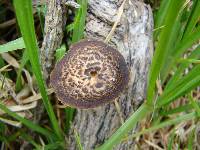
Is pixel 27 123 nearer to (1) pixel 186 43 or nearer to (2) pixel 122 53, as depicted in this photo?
(2) pixel 122 53

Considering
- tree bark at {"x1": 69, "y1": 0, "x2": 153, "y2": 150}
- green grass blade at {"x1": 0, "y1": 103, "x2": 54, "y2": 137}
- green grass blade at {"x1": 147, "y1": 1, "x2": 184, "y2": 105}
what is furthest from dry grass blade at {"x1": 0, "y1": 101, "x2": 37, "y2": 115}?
green grass blade at {"x1": 147, "y1": 1, "x2": 184, "y2": 105}

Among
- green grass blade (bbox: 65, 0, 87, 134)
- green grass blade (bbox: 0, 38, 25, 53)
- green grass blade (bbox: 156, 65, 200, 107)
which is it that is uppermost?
green grass blade (bbox: 65, 0, 87, 134)

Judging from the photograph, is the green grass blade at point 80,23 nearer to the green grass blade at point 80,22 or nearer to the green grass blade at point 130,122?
the green grass blade at point 80,22

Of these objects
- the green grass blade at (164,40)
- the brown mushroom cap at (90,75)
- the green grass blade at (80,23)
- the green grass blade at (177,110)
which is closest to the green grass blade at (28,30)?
the brown mushroom cap at (90,75)

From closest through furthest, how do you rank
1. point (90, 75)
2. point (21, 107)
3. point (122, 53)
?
1. point (90, 75)
2. point (122, 53)
3. point (21, 107)

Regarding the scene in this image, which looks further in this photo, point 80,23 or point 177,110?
point 177,110

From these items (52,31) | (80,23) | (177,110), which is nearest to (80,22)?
(80,23)

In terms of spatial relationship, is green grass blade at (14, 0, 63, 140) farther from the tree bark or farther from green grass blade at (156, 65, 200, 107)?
green grass blade at (156, 65, 200, 107)
